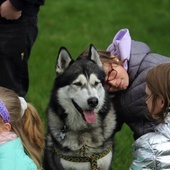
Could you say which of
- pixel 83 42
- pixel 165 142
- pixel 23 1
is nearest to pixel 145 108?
pixel 165 142

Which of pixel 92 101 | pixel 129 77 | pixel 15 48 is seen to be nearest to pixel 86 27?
pixel 15 48

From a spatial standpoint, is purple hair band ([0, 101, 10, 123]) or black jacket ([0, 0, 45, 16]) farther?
black jacket ([0, 0, 45, 16])

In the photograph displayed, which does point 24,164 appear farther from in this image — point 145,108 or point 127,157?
point 127,157

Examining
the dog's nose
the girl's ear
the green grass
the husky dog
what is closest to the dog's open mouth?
the husky dog

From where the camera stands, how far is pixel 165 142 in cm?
348

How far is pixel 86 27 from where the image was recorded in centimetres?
1052

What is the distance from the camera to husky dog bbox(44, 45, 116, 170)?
13.9ft

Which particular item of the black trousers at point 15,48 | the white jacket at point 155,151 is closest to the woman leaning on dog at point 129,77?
the black trousers at point 15,48

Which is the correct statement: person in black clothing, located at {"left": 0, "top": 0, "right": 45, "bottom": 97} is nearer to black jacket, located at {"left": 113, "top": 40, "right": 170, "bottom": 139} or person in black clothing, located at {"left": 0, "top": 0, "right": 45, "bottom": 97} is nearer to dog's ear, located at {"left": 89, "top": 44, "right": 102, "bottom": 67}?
dog's ear, located at {"left": 89, "top": 44, "right": 102, "bottom": 67}

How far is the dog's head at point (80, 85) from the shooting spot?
4203mm

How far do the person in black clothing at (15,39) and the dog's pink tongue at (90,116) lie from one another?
1.00m

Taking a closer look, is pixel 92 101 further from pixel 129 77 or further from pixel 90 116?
pixel 129 77

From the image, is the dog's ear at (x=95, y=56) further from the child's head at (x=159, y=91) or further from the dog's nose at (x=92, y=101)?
the child's head at (x=159, y=91)

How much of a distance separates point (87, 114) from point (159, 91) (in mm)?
872
